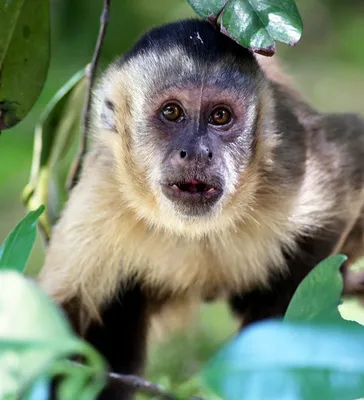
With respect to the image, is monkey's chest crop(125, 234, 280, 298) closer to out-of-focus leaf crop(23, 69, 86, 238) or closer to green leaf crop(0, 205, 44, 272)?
out-of-focus leaf crop(23, 69, 86, 238)

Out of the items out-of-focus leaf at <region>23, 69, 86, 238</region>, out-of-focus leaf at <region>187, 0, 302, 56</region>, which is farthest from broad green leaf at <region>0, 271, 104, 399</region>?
out-of-focus leaf at <region>23, 69, 86, 238</region>

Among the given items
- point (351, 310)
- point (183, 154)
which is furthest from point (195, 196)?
point (351, 310)

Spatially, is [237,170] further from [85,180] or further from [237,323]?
[237,323]

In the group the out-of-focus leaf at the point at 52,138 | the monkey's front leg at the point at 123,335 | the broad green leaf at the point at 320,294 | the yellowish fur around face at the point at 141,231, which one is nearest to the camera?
the broad green leaf at the point at 320,294

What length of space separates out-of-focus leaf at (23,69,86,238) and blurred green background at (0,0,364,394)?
358 cm

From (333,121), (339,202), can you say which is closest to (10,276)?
(339,202)

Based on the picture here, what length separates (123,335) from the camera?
3.83 metres

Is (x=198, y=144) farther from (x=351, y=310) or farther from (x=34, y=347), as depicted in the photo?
(x=34, y=347)

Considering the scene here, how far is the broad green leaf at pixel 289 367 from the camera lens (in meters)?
1.11

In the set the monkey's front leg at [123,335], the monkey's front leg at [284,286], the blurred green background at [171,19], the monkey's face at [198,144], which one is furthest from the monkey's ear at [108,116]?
the blurred green background at [171,19]

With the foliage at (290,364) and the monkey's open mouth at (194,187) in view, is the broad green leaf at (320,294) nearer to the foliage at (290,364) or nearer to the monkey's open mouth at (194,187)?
the foliage at (290,364)

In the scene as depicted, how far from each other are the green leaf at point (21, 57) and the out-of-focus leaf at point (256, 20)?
2.96ft

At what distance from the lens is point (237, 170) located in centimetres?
322

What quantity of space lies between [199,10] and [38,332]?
144 centimetres
